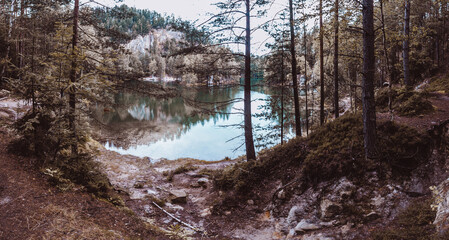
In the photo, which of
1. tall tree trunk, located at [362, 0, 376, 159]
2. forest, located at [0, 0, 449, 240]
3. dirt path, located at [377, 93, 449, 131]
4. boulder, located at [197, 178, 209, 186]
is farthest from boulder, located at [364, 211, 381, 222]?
boulder, located at [197, 178, 209, 186]

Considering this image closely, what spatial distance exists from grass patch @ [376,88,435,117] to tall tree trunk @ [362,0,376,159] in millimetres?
3056

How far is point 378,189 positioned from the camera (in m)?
4.95

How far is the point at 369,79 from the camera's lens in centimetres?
529

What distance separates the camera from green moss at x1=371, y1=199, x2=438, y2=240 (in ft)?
10.2

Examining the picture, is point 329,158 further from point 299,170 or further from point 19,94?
point 19,94

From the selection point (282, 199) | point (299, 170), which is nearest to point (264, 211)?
point (282, 199)

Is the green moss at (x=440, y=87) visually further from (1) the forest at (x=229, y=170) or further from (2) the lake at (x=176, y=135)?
(2) the lake at (x=176, y=135)

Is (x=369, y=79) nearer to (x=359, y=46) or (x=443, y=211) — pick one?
(x=443, y=211)

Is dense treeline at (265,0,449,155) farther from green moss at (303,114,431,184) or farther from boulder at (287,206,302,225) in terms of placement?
boulder at (287,206,302,225)

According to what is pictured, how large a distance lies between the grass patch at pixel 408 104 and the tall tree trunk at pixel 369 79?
3056 mm

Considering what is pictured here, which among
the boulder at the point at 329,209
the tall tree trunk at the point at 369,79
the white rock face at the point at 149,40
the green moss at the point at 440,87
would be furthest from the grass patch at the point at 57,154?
the white rock face at the point at 149,40

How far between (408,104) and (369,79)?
12.1 ft

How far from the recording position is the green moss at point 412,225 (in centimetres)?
312

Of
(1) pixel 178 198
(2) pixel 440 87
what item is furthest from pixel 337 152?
(2) pixel 440 87
